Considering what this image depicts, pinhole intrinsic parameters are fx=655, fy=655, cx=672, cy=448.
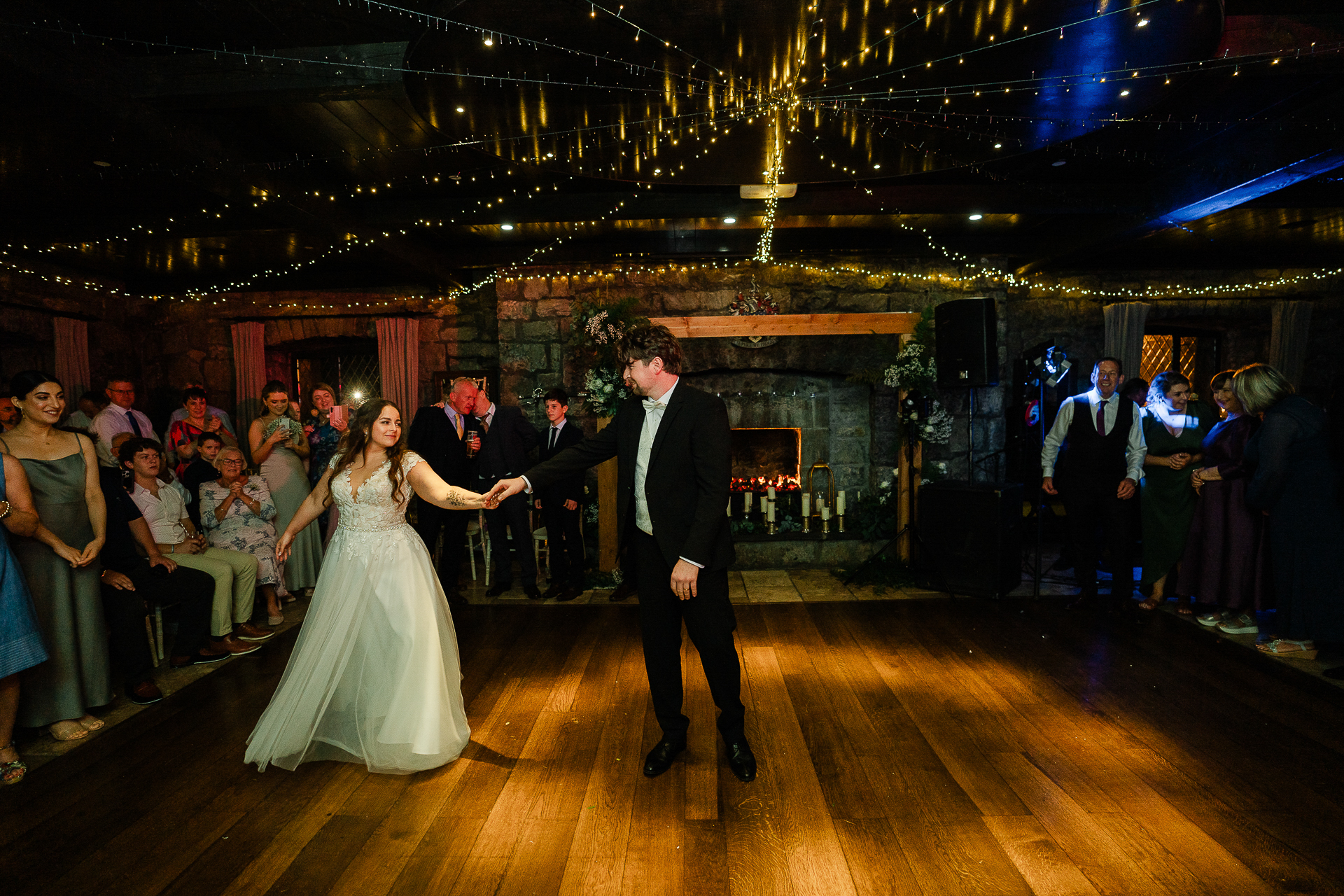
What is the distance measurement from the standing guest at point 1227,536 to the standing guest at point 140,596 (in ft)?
20.0

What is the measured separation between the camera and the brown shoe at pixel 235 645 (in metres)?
3.97

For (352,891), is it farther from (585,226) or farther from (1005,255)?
(1005,255)

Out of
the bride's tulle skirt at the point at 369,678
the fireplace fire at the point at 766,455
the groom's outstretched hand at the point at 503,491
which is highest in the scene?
the groom's outstretched hand at the point at 503,491

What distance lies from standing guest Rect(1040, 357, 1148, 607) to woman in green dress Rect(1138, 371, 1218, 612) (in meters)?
0.13

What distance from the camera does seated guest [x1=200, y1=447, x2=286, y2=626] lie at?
4.32 meters

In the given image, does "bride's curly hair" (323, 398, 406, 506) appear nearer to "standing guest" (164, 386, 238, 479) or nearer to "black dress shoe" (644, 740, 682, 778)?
"black dress shoe" (644, 740, 682, 778)

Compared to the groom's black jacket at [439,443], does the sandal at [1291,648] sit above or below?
below

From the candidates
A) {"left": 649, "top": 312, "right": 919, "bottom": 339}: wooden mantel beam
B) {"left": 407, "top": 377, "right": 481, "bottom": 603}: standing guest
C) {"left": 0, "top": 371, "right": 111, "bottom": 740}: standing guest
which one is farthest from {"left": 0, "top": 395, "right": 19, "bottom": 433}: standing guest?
Result: {"left": 649, "top": 312, "right": 919, "bottom": 339}: wooden mantel beam

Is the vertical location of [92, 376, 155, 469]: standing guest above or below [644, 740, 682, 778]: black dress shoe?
above

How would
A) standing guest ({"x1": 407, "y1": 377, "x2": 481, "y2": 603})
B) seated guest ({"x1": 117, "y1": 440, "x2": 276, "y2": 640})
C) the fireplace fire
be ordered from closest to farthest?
seated guest ({"x1": 117, "y1": 440, "x2": 276, "y2": 640})
standing guest ({"x1": 407, "y1": 377, "x2": 481, "y2": 603})
the fireplace fire

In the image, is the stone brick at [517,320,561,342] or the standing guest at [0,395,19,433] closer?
the standing guest at [0,395,19,433]

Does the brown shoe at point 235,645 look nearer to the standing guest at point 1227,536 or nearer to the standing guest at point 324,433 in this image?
the standing guest at point 324,433

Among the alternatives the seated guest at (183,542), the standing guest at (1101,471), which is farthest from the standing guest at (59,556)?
the standing guest at (1101,471)

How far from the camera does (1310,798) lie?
2.34 metres
